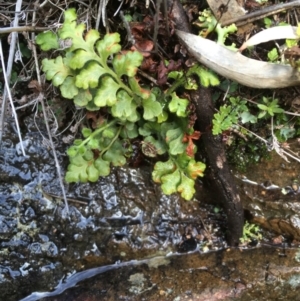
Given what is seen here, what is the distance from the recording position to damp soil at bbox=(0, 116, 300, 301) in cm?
286

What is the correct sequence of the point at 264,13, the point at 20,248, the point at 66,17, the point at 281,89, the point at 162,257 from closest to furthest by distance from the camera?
the point at 66,17 < the point at 264,13 < the point at 281,89 < the point at 20,248 < the point at 162,257

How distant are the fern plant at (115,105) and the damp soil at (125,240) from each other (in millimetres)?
413

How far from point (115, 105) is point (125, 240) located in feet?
3.45

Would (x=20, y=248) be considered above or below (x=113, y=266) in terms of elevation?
above

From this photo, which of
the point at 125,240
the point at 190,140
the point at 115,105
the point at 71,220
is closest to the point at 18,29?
the point at 115,105

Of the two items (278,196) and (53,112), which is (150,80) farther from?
(278,196)

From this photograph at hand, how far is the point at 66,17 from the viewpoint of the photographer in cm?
223

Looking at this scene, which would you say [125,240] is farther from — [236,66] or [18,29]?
[18,29]

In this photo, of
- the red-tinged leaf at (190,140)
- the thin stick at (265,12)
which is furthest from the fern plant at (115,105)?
the thin stick at (265,12)

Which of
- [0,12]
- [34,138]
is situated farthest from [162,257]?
[0,12]

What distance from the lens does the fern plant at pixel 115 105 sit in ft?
7.40

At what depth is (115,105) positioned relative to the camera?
2.36m

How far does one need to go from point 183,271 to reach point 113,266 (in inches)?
18.1

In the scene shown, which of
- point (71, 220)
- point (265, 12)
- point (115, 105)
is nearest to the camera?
point (115, 105)
